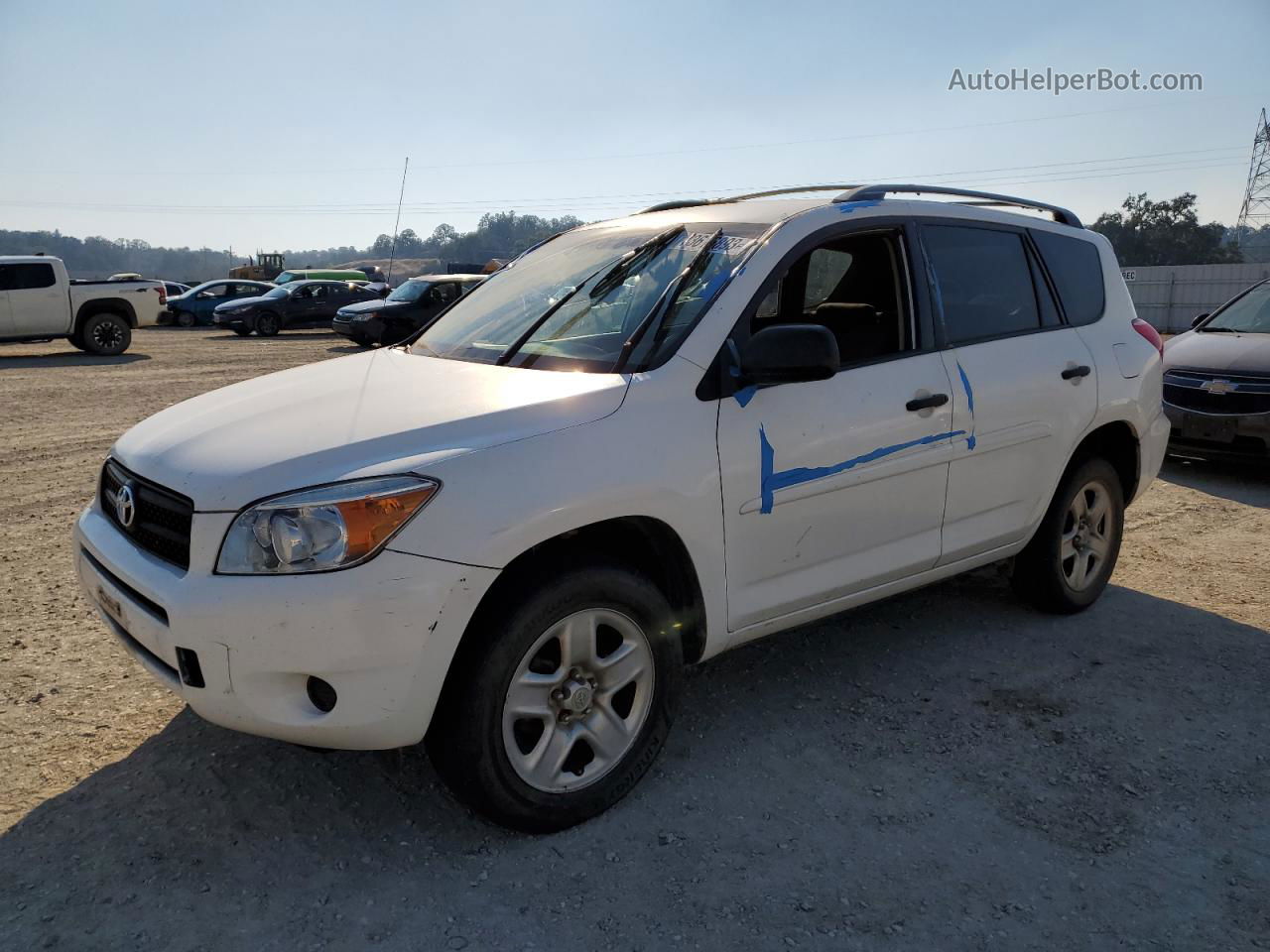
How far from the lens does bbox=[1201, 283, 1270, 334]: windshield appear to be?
840 cm

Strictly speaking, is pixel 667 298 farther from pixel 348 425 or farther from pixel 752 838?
pixel 752 838

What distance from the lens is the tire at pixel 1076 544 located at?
4.40 m

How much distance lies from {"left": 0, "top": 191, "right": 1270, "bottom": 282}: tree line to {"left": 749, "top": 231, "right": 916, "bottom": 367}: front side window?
18.0 meters

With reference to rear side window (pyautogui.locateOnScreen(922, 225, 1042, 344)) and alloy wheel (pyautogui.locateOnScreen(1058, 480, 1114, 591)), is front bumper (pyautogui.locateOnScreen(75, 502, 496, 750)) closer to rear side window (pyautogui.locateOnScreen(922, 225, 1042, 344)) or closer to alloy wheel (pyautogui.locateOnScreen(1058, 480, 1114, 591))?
rear side window (pyautogui.locateOnScreen(922, 225, 1042, 344))

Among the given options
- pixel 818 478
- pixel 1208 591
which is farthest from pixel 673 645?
pixel 1208 591

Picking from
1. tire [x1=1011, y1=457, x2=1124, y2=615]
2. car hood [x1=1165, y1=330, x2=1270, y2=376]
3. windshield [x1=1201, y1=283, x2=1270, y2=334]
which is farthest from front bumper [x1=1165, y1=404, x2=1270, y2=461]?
tire [x1=1011, y1=457, x2=1124, y2=615]

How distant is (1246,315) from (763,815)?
8.01 meters

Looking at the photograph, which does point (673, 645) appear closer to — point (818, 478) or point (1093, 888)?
point (818, 478)

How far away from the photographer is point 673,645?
9.85 ft

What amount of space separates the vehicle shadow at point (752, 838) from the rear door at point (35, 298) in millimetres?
17166

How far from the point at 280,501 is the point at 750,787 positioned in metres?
1.73

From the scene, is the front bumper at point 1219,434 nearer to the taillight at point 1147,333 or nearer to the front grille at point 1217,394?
the front grille at point 1217,394

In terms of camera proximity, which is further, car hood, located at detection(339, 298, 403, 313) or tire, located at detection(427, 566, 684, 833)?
car hood, located at detection(339, 298, 403, 313)

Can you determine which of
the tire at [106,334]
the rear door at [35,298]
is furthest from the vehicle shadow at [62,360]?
the rear door at [35,298]
